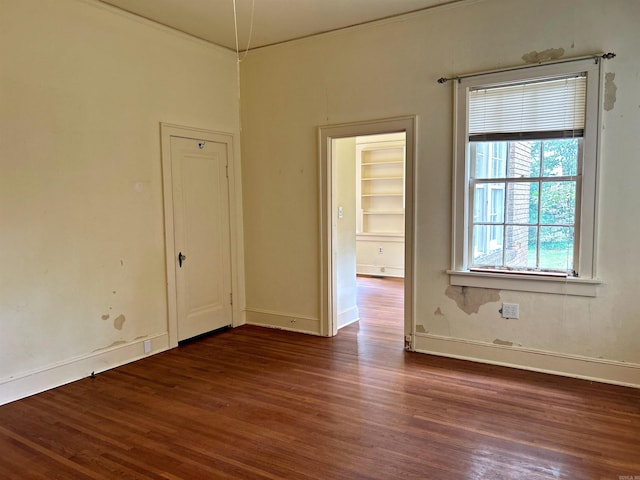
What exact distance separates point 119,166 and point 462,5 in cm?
325

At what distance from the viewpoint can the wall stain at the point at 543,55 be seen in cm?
349

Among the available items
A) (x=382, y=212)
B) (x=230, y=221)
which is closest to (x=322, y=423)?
(x=230, y=221)

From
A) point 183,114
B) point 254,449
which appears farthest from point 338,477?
→ point 183,114

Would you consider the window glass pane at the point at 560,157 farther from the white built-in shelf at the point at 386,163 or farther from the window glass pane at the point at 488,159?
the white built-in shelf at the point at 386,163


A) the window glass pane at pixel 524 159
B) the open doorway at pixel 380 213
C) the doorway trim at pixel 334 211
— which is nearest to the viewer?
the window glass pane at pixel 524 159

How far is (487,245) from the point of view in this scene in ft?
12.9

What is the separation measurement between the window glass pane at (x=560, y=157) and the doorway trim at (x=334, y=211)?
1.09 meters

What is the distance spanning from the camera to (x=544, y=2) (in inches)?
138

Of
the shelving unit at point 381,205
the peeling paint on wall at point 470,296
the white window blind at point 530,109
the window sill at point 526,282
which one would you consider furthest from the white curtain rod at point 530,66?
the shelving unit at point 381,205

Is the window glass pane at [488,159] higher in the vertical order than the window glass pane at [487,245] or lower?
higher

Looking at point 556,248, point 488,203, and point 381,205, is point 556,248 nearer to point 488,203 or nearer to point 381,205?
point 488,203

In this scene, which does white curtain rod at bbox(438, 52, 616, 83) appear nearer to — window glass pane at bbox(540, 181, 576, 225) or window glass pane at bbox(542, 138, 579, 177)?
window glass pane at bbox(542, 138, 579, 177)

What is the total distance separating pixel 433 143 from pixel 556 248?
1355 millimetres

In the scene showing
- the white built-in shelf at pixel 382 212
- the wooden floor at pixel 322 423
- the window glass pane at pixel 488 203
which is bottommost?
the wooden floor at pixel 322 423
